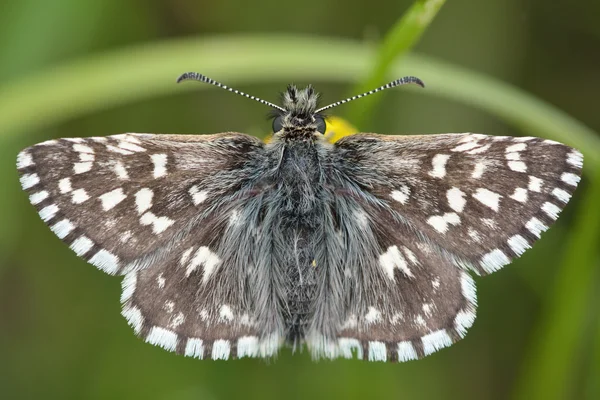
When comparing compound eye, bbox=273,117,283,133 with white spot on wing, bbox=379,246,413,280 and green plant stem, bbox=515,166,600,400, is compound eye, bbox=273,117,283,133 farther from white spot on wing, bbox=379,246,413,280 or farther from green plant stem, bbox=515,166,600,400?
green plant stem, bbox=515,166,600,400

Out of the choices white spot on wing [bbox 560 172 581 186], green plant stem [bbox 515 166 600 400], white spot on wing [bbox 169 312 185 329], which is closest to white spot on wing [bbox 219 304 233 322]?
white spot on wing [bbox 169 312 185 329]

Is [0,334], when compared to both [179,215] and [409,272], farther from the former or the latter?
[409,272]

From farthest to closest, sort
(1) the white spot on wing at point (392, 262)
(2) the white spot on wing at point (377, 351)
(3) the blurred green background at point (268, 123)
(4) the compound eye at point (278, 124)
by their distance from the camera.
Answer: (3) the blurred green background at point (268, 123) < (4) the compound eye at point (278, 124) < (1) the white spot on wing at point (392, 262) < (2) the white spot on wing at point (377, 351)

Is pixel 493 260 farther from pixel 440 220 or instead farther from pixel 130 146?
pixel 130 146

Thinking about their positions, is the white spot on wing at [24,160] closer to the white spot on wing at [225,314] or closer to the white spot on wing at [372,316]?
the white spot on wing at [225,314]

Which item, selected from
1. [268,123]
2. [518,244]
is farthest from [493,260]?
[268,123]

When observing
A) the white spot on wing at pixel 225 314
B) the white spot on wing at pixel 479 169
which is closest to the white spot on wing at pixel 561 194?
the white spot on wing at pixel 479 169

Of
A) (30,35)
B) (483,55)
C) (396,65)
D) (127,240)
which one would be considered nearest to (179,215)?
(127,240)
